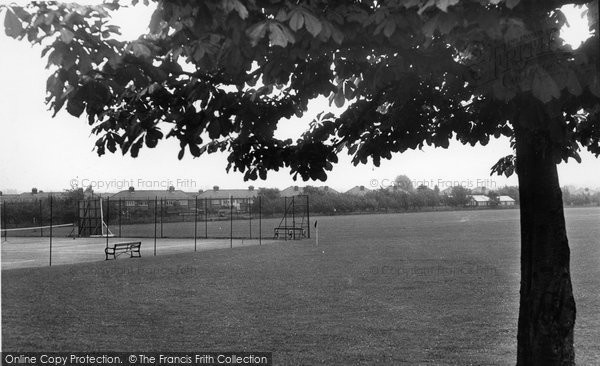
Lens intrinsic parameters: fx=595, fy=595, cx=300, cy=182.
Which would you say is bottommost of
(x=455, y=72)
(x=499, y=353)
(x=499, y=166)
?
(x=499, y=353)

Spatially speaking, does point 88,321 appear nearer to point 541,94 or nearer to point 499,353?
point 499,353

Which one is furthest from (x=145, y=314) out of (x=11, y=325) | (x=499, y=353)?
(x=499, y=353)

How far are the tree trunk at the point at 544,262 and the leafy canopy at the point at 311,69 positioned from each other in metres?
0.42

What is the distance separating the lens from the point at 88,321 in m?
11.2

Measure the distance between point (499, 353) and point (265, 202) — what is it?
312ft

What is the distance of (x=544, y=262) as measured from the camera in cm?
533

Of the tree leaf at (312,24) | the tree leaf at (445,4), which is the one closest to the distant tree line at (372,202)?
the tree leaf at (312,24)

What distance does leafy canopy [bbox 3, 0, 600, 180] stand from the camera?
10.4 ft

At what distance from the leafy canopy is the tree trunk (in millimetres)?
420

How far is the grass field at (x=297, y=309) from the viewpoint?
8.98 meters

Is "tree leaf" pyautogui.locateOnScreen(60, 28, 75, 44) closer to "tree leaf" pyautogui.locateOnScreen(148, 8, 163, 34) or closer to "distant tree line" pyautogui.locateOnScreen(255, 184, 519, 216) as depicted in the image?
"tree leaf" pyautogui.locateOnScreen(148, 8, 163, 34)

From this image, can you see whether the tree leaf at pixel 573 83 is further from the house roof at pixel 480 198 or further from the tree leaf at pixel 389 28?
the house roof at pixel 480 198

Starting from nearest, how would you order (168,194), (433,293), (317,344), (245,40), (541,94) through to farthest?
(541,94) < (245,40) < (317,344) < (433,293) < (168,194)

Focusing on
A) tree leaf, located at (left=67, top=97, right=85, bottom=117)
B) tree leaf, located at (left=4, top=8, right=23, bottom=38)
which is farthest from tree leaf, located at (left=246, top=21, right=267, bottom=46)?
tree leaf, located at (left=67, top=97, right=85, bottom=117)
